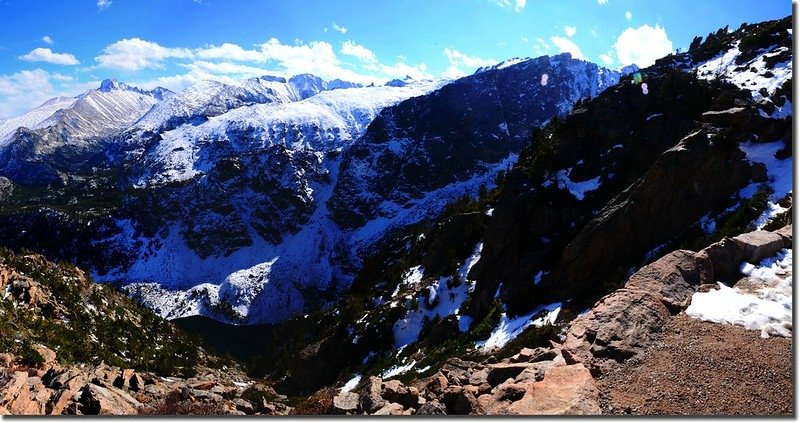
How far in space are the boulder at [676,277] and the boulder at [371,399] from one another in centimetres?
840

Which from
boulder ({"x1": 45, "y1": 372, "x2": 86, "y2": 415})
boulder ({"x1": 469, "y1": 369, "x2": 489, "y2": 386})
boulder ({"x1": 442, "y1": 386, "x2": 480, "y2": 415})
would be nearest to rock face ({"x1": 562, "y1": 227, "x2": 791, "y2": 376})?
boulder ({"x1": 469, "y1": 369, "x2": 489, "y2": 386})

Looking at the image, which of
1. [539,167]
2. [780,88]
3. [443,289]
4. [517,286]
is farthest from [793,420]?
[443,289]

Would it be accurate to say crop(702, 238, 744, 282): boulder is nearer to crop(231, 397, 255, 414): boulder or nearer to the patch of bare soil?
the patch of bare soil

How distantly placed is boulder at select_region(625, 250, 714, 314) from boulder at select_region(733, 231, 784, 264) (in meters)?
1.43

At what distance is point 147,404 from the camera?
19.0 m

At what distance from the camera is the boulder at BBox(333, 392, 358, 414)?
43.7 feet

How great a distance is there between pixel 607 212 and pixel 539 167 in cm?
1422

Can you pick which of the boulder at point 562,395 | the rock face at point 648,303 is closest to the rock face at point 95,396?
the boulder at point 562,395

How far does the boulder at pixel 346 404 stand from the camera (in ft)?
43.7

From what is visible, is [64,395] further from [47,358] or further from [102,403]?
[47,358]

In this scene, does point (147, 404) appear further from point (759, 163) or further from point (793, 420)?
A: point (759, 163)

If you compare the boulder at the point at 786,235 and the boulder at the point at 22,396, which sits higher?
the boulder at the point at 786,235

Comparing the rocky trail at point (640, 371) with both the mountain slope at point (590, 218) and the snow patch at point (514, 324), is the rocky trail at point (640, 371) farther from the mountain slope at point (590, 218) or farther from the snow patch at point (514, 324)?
the snow patch at point (514, 324)

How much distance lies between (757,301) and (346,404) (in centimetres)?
1201
